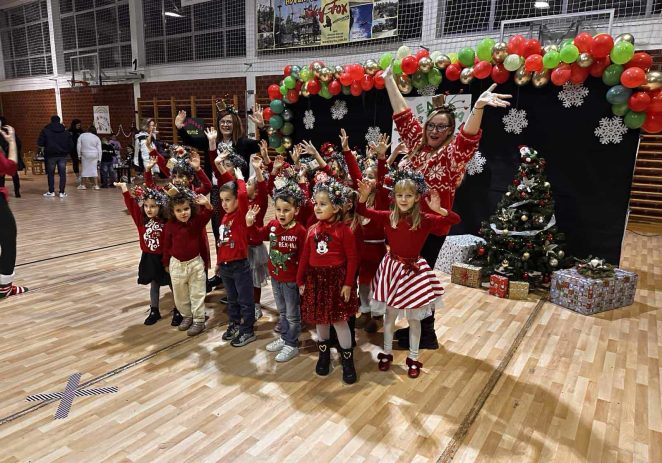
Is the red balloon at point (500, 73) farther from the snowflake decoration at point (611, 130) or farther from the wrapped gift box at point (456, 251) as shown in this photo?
the wrapped gift box at point (456, 251)

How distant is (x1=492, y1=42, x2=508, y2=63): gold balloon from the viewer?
509 cm

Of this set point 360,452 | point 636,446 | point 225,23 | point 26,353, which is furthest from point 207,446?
point 225,23

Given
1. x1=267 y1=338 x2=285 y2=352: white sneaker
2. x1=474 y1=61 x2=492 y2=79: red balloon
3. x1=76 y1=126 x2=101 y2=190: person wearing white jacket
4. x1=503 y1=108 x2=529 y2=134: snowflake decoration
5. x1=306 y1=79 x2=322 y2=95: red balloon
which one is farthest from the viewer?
x1=76 y1=126 x2=101 y2=190: person wearing white jacket

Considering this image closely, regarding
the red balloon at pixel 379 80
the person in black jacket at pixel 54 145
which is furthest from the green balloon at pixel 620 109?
the person in black jacket at pixel 54 145

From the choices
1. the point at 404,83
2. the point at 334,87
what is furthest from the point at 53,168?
the point at 404,83

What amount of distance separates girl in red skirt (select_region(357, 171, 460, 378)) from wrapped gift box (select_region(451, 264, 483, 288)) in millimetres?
1988

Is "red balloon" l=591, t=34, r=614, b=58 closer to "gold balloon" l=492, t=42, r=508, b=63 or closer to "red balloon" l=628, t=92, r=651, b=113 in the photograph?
"red balloon" l=628, t=92, r=651, b=113

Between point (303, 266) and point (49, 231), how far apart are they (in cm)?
559

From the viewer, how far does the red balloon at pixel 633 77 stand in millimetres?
4344

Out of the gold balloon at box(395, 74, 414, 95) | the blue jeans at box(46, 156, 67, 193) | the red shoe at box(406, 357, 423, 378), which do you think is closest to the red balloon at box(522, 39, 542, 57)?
the gold balloon at box(395, 74, 414, 95)

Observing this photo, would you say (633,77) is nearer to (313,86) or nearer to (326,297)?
(326,297)

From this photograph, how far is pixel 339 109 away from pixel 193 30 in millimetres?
6573

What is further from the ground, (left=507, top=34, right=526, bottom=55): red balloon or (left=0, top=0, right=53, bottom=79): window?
(left=0, top=0, right=53, bottom=79): window

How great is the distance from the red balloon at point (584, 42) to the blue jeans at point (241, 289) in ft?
13.4
